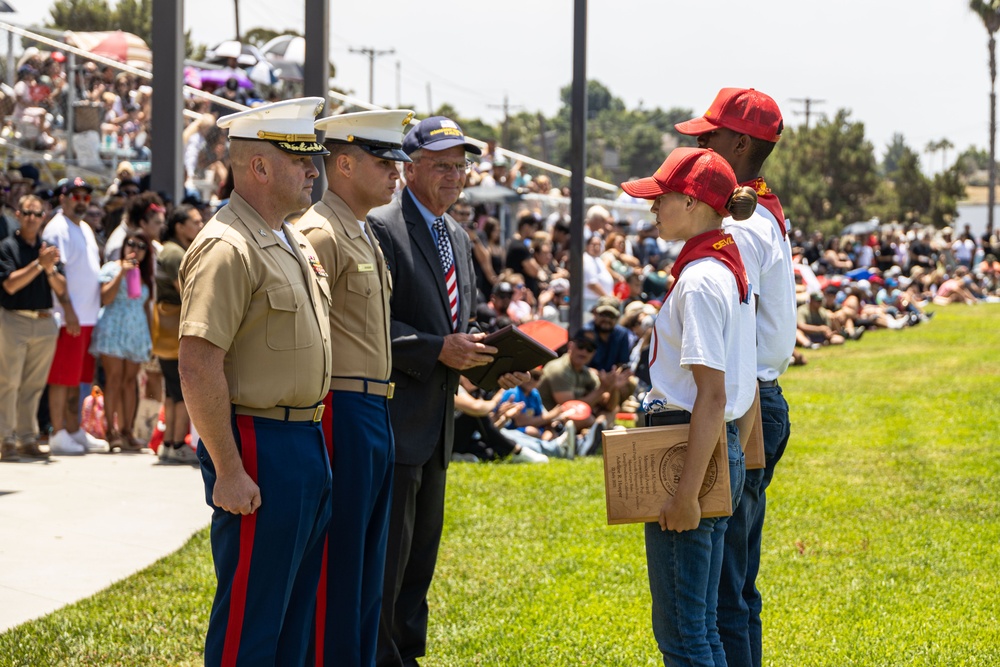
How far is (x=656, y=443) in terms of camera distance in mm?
3662

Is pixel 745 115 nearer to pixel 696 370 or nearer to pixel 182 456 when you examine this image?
pixel 696 370

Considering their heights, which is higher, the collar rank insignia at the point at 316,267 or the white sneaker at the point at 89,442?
the collar rank insignia at the point at 316,267

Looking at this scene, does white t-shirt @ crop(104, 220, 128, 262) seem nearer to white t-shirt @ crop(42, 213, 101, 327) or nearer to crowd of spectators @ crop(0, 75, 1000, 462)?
crowd of spectators @ crop(0, 75, 1000, 462)

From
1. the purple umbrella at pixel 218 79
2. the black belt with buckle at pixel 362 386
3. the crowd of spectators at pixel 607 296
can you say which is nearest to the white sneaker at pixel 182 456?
the crowd of spectators at pixel 607 296

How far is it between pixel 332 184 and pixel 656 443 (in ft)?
5.69

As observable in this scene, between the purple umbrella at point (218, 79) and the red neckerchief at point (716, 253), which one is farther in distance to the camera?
the purple umbrella at point (218, 79)

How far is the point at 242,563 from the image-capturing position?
370cm

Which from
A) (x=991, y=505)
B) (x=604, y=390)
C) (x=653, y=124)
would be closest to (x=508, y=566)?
(x=991, y=505)

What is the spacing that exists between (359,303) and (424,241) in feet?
2.30

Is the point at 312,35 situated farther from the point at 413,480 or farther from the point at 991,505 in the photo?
the point at 991,505

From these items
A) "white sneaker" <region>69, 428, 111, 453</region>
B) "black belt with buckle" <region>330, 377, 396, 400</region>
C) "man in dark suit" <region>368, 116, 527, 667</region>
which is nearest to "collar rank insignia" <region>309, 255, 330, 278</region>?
"black belt with buckle" <region>330, 377, 396, 400</region>

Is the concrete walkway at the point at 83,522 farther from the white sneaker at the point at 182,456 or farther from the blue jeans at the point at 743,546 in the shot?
the blue jeans at the point at 743,546

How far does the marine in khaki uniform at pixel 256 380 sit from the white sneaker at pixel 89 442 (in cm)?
647

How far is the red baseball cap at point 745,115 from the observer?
14.0 feet
